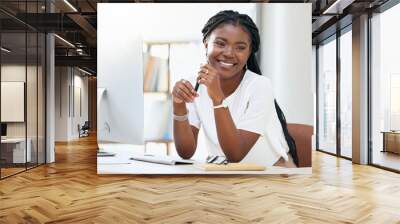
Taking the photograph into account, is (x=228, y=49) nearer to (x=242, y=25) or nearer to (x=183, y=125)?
(x=242, y=25)

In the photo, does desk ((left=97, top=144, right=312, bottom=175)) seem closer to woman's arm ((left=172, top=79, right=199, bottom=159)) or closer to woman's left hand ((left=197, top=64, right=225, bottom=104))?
woman's arm ((left=172, top=79, right=199, bottom=159))

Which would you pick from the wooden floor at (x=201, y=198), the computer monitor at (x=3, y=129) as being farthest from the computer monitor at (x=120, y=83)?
the computer monitor at (x=3, y=129)

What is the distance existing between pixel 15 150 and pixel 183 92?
9.88ft

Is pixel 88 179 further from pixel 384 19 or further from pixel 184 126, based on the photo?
pixel 384 19

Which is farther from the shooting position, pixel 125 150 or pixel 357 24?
pixel 357 24

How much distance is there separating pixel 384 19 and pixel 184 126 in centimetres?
434

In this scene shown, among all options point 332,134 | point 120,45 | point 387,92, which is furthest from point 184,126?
point 332,134

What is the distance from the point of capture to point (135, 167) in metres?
6.44

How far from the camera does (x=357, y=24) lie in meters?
8.05

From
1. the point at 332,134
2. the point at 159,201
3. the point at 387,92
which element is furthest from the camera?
the point at 332,134

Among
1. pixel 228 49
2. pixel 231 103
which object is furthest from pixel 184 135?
pixel 228 49

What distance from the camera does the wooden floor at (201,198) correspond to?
3.94 meters

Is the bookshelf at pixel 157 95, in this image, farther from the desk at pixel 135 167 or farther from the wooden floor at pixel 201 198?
the wooden floor at pixel 201 198

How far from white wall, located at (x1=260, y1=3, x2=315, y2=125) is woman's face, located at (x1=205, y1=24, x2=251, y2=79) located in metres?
0.35
